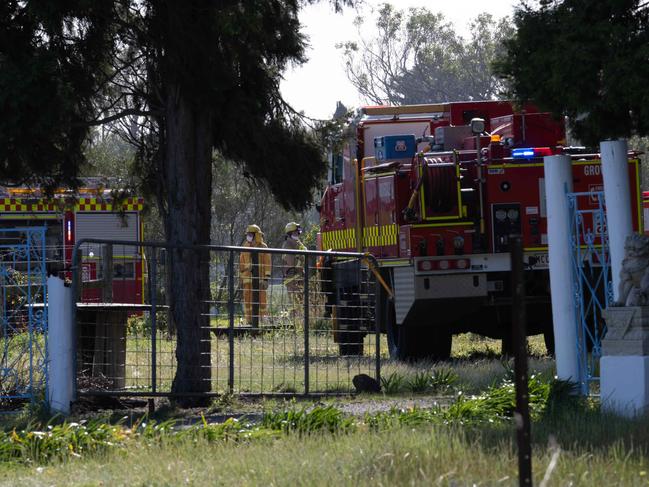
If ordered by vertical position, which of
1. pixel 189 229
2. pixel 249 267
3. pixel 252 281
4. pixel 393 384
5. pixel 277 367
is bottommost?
pixel 393 384

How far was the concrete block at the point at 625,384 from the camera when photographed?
30.6 ft

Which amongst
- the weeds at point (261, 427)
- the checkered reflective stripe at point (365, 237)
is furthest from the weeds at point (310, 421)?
the checkered reflective stripe at point (365, 237)

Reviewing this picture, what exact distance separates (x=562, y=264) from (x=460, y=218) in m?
4.10

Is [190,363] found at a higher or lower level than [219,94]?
lower

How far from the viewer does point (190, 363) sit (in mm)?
11445

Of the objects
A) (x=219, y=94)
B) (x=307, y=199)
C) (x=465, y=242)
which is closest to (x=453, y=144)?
(x=465, y=242)

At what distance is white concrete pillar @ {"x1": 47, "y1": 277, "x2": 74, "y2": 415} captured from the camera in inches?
409

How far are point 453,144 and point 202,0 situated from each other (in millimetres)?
5392

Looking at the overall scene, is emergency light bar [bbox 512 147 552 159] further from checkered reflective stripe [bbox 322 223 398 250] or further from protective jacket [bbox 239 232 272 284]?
protective jacket [bbox 239 232 272 284]

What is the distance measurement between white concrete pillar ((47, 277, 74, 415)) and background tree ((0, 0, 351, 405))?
1.25 metres

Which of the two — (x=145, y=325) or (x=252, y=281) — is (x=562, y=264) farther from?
(x=145, y=325)

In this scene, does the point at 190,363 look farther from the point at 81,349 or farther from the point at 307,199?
the point at 307,199

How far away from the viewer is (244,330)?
11.2 meters

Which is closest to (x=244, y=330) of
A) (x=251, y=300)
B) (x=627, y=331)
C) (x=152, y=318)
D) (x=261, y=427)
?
(x=251, y=300)
